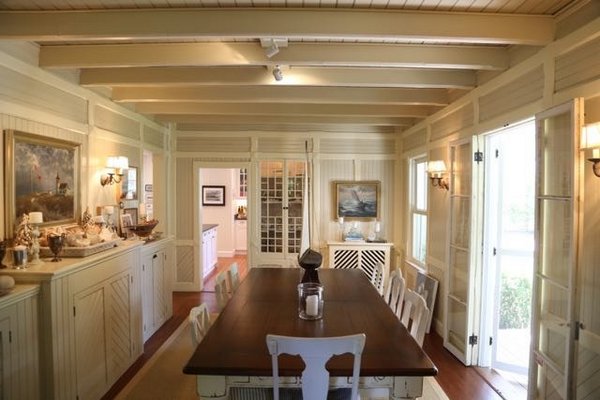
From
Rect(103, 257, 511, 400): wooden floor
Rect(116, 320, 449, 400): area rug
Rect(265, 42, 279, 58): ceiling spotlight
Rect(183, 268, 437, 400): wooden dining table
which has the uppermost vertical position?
Rect(265, 42, 279, 58): ceiling spotlight

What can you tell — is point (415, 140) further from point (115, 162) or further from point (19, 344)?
point (19, 344)

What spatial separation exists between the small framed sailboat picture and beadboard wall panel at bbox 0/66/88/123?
358cm

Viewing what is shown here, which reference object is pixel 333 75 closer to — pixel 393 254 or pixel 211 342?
pixel 211 342

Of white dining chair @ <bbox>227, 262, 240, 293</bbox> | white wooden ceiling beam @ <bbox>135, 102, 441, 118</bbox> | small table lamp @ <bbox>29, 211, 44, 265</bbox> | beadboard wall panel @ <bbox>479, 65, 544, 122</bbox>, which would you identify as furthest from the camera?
white wooden ceiling beam @ <bbox>135, 102, 441, 118</bbox>

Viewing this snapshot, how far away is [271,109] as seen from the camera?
173 inches

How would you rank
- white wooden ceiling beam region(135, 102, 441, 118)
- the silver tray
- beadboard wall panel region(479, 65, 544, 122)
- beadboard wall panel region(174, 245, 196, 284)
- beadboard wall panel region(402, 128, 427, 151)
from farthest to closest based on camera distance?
beadboard wall panel region(174, 245, 196, 284)
beadboard wall panel region(402, 128, 427, 151)
white wooden ceiling beam region(135, 102, 441, 118)
the silver tray
beadboard wall panel region(479, 65, 544, 122)

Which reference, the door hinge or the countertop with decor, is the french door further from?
the countertop with decor

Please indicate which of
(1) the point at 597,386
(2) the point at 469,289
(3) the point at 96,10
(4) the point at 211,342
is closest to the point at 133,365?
(4) the point at 211,342

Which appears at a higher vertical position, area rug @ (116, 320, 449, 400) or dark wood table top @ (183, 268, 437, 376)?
dark wood table top @ (183, 268, 437, 376)

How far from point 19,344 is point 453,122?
409 cm

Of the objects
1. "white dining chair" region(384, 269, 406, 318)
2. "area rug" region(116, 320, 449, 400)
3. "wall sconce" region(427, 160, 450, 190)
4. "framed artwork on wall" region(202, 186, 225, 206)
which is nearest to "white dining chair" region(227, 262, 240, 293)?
"area rug" region(116, 320, 449, 400)

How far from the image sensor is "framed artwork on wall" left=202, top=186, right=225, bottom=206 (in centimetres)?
879

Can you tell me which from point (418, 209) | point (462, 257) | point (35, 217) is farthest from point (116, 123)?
point (418, 209)

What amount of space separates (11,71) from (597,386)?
13.7ft
